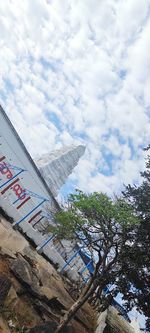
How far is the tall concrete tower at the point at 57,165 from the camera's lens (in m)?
62.6

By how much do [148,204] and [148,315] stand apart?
548cm

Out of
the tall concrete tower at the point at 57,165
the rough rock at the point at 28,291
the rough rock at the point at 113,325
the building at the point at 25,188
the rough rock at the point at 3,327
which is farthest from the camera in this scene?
the tall concrete tower at the point at 57,165

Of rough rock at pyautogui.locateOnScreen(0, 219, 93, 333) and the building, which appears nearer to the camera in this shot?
rough rock at pyautogui.locateOnScreen(0, 219, 93, 333)

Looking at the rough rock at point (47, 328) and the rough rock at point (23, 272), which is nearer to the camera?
the rough rock at point (47, 328)

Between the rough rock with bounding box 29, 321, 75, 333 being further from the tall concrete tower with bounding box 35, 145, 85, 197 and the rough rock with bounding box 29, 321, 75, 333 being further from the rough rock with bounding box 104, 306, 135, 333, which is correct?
the tall concrete tower with bounding box 35, 145, 85, 197

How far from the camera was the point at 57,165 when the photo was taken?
6744cm

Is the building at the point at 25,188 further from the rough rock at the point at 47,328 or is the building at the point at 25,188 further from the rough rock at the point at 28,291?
the rough rock at the point at 47,328

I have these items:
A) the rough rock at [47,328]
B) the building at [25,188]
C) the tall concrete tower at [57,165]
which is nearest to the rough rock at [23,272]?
the rough rock at [47,328]

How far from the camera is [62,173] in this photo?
7025 centimetres

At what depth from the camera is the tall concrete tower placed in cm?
6256

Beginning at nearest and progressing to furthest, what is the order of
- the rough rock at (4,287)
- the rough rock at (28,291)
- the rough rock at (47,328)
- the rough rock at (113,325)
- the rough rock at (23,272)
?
1. the rough rock at (47,328)
2. the rough rock at (4,287)
3. the rough rock at (28,291)
4. the rough rock at (23,272)
5. the rough rock at (113,325)

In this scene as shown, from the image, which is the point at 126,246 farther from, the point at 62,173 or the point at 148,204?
the point at 62,173

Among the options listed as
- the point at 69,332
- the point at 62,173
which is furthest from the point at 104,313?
the point at 62,173

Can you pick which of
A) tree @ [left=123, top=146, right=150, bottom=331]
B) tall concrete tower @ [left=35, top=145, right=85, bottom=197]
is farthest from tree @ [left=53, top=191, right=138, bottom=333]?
tall concrete tower @ [left=35, top=145, right=85, bottom=197]
